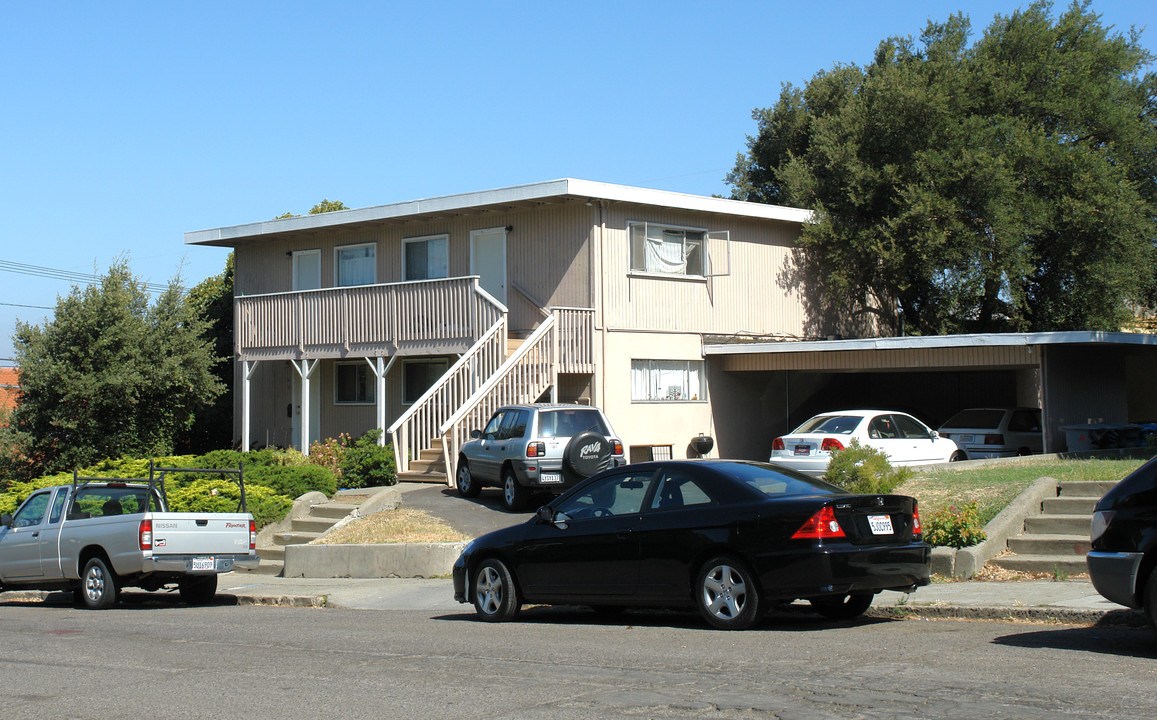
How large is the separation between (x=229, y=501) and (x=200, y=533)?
Result: 4.91 metres

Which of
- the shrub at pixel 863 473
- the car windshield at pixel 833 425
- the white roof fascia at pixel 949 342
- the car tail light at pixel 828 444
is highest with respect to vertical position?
the white roof fascia at pixel 949 342

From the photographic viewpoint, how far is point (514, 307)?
25.1m

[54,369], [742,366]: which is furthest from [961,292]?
[54,369]

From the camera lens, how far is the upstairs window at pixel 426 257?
2662cm

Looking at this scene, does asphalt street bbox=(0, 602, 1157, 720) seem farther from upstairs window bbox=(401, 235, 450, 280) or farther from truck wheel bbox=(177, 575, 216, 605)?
upstairs window bbox=(401, 235, 450, 280)

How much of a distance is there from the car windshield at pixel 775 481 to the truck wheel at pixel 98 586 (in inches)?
330

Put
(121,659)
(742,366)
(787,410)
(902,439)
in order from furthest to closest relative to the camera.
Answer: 1. (787,410)
2. (742,366)
3. (902,439)
4. (121,659)

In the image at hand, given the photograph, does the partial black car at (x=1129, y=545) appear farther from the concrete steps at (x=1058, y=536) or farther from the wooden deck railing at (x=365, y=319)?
the wooden deck railing at (x=365, y=319)

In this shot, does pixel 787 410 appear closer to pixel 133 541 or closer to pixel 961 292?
pixel 961 292

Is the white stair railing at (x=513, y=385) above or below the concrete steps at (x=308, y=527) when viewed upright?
above

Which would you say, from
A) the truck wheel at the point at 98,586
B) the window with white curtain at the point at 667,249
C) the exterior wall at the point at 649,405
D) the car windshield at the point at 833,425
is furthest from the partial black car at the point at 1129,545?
the window with white curtain at the point at 667,249

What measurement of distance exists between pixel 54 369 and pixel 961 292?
68.7 ft

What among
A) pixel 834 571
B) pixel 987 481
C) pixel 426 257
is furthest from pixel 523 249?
pixel 834 571

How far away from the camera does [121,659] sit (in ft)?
31.1
